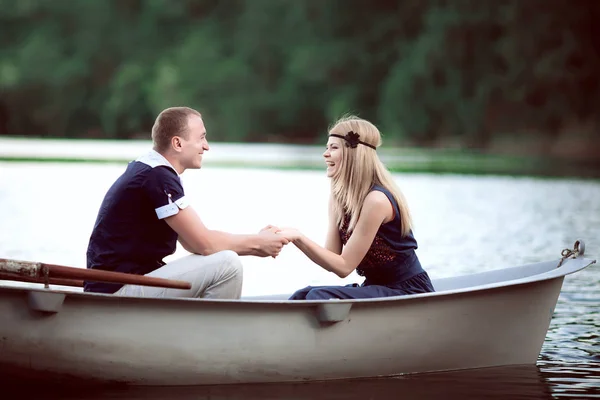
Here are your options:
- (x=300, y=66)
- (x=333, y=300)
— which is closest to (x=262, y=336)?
(x=333, y=300)

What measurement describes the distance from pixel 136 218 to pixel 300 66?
227 feet

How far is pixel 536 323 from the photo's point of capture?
6.77 m

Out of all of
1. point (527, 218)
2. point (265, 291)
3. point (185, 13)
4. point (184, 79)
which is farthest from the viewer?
point (185, 13)

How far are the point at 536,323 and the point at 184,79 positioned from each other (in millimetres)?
69442

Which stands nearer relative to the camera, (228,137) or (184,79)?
(228,137)

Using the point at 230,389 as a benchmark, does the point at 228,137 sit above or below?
above

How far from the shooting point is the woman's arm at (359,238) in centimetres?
616

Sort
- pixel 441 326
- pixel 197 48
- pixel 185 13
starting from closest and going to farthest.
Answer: pixel 441 326 < pixel 197 48 < pixel 185 13

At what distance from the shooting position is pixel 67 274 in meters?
5.47

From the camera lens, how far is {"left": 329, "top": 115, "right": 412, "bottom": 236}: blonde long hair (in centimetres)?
621

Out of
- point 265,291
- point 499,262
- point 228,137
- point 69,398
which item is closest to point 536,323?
point 69,398

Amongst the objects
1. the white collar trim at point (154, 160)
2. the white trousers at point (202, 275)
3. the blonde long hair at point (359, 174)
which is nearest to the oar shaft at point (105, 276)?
the white trousers at point (202, 275)

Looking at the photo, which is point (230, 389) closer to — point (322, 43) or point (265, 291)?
point (265, 291)

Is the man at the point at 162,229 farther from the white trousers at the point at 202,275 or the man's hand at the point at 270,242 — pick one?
the man's hand at the point at 270,242
